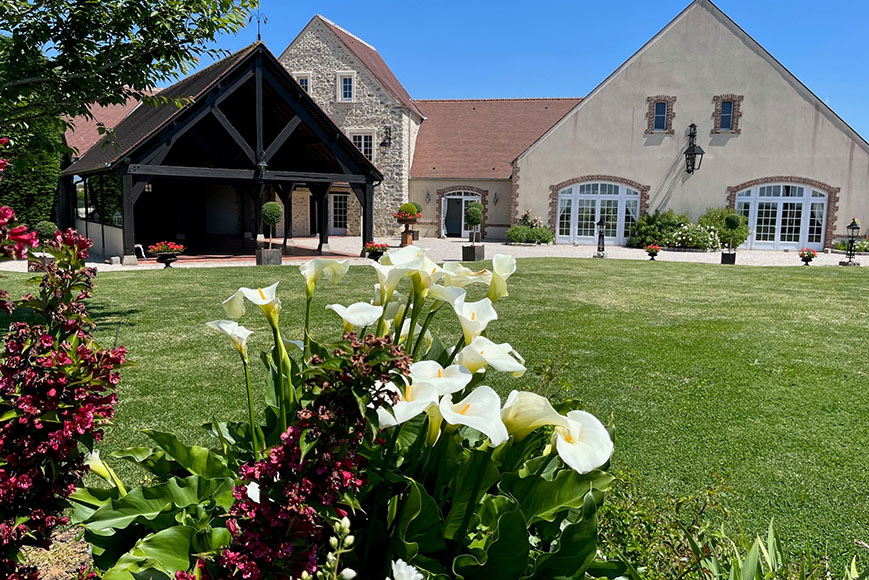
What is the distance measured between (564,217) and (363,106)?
416 inches

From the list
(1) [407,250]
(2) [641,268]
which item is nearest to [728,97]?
(2) [641,268]

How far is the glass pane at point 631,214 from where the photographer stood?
2509 cm

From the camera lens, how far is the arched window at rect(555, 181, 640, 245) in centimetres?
2520

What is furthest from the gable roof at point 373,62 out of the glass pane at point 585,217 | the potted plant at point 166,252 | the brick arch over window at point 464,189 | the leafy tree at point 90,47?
the leafy tree at point 90,47

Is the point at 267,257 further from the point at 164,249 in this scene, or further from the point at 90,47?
the point at 90,47

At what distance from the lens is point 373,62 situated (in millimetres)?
30703

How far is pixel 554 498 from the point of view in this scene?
170cm

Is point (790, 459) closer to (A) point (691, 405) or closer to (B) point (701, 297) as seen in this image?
(A) point (691, 405)

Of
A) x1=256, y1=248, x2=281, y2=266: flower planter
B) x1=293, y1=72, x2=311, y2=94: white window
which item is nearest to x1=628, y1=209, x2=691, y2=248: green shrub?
x1=256, y1=248, x2=281, y2=266: flower planter

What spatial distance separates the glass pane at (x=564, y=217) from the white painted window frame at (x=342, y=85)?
1073 centimetres

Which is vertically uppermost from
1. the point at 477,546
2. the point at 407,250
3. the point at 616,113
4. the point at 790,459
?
the point at 616,113

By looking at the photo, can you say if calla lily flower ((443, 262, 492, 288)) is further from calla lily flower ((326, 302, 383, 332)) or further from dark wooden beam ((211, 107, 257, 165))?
dark wooden beam ((211, 107, 257, 165))

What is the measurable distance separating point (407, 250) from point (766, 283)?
13161mm

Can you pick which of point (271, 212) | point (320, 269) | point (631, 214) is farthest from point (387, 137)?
point (320, 269)
